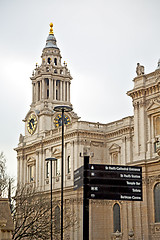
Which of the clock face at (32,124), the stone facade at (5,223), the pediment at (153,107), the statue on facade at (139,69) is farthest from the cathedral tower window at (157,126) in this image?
the clock face at (32,124)

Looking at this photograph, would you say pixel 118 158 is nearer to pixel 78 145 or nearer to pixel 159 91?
pixel 78 145

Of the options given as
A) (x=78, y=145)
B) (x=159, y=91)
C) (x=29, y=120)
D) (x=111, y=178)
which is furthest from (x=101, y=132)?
(x=111, y=178)

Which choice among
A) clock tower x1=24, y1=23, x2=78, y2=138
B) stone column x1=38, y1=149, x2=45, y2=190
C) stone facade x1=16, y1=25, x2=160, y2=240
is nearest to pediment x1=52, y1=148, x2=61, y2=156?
stone facade x1=16, y1=25, x2=160, y2=240

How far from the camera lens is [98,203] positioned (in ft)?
218

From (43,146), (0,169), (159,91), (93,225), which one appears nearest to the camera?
(159,91)

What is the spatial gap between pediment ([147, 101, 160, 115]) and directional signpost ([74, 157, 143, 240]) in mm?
32828

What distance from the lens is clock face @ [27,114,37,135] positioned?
7925 cm

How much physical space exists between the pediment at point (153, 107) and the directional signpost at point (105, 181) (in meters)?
32.8

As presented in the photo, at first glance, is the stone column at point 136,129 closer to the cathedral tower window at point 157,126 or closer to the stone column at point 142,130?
the stone column at point 142,130

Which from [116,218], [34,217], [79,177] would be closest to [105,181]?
[79,177]

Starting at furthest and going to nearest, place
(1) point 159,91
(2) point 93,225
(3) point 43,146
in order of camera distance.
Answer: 1. (3) point 43,146
2. (2) point 93,225
3. (1) point 159,91

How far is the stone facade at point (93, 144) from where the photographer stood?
49.9 meters

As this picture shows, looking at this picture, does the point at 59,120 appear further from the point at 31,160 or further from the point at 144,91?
the point at 144,91

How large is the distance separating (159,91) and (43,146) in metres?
29.8
